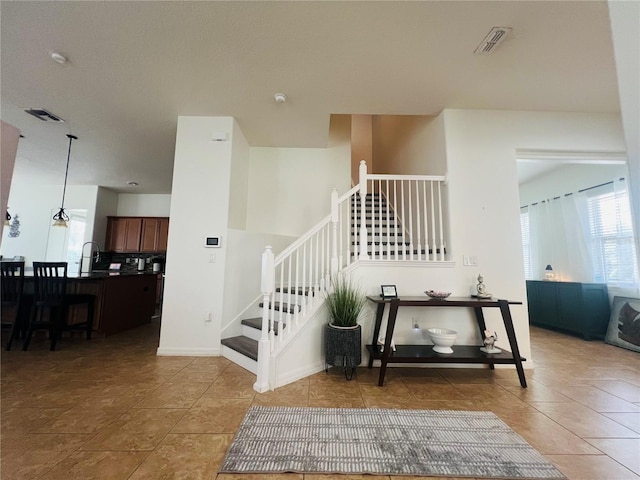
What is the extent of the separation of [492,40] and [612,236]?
4.22 m

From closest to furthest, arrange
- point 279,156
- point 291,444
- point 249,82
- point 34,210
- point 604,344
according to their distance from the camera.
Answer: point 291,444 < point 249,82 < point 604,344 < point 279,156 < point 34,210

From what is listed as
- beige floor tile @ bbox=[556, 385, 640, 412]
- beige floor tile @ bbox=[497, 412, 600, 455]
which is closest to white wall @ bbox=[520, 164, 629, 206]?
beige floor tile @ bbox=[556, 385, 640, 412]

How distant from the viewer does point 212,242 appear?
335 cm

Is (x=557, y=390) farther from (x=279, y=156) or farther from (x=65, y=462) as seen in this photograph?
(x=279, y=156)

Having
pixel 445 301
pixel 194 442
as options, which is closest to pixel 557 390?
pixel 445 301

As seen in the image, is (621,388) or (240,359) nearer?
(621,388)

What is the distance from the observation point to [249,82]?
110 inches

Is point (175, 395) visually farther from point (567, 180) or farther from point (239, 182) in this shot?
point (567, 180)

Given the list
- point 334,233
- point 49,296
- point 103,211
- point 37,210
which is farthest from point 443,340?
point 37,210

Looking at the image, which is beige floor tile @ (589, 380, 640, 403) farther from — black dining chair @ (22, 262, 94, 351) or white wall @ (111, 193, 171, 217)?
white wall @ (111, 193, 171, 217)

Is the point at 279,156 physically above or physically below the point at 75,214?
above

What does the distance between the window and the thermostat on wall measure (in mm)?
6094

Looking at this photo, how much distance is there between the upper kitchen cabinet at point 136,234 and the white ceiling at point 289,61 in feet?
10.7

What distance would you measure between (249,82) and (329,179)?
85.2 inches
